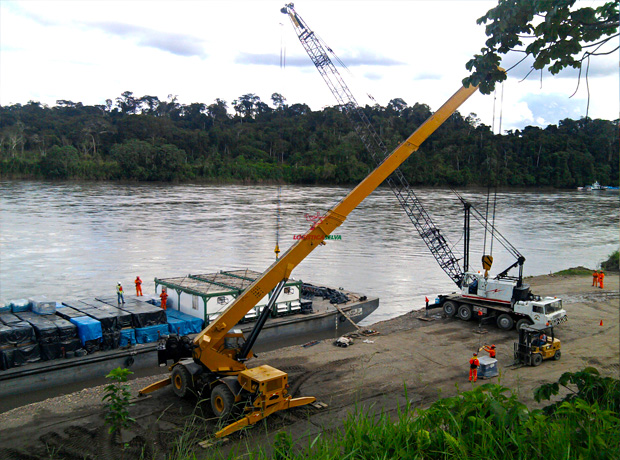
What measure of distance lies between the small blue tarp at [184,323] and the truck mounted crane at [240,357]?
5.70 m

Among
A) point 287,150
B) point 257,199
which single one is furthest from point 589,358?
point 287,150

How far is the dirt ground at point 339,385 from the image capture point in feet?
43.2

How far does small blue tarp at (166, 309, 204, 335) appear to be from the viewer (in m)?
21.5

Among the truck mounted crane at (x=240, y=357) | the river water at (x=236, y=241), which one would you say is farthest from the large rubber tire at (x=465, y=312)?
the truck mounted crane at (x=240, y=357)

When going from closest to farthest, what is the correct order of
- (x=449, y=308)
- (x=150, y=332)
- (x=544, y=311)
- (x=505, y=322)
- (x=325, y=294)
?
(x=150, y=332) < (x=544, y=311) < (x=505, y=322) < (x=449, y=308) < (x=325, y=294)

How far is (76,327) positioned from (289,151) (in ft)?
386

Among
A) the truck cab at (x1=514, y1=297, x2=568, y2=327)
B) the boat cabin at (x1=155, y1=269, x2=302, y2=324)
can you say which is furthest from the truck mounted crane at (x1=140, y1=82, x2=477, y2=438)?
the truck cab at (x1=514, y1=297, x2=568, y2=327)

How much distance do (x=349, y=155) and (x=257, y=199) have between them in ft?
118

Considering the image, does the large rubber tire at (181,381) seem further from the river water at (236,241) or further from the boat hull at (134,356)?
the river water at (236,241)

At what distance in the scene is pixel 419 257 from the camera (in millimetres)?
44406

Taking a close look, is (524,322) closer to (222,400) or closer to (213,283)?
(213,283)

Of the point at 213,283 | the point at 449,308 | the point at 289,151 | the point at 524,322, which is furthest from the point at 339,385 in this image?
the point at 289,151

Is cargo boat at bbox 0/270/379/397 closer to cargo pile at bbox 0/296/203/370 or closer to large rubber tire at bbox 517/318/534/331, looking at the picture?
cargo pile at bbox 0/296/203/370

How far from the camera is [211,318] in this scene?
22.8 m
